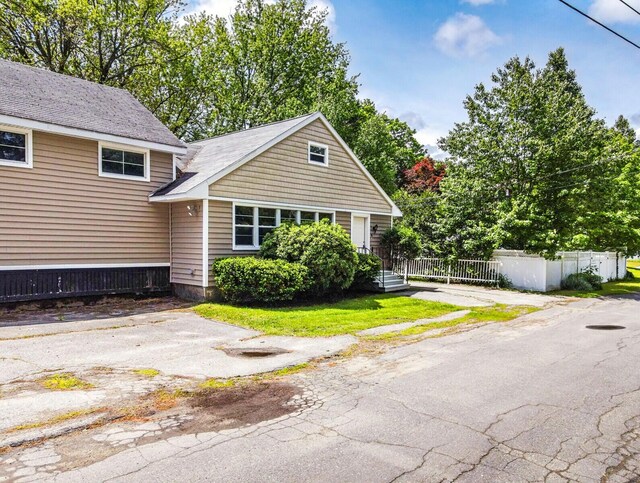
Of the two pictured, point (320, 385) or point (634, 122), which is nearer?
point (320, 385)

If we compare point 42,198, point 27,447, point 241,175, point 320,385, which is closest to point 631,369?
point 320,385

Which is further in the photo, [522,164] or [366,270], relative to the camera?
[522,164]

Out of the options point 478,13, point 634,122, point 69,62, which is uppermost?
point 634,122

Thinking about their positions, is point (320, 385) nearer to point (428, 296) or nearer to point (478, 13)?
point (478, 13)

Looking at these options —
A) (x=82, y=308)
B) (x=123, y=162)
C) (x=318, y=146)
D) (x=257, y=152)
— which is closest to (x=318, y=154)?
(x=318, y=146)

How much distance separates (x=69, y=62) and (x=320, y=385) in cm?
2771

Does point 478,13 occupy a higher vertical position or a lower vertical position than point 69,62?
lower

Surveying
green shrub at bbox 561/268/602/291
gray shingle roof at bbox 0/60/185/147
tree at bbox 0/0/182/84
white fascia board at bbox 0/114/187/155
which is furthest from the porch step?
tree at bbox 0/0/182/84

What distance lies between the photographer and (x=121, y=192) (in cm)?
1363

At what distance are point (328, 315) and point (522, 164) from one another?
1235 cm

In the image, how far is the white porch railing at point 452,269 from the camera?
19.0m

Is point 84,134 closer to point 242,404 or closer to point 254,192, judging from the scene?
point 254,192

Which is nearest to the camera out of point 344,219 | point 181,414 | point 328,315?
point 181,414

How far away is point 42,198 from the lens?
475 inches
